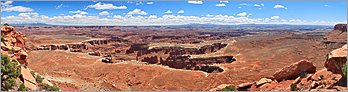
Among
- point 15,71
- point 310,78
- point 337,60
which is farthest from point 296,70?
point 15,71

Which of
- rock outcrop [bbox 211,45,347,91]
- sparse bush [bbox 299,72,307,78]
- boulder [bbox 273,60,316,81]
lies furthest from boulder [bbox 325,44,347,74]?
boulder [bbox 273,60,316,81]

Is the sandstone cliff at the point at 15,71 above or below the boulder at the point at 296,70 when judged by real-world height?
above

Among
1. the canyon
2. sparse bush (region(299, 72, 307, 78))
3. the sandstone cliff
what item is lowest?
the canyon

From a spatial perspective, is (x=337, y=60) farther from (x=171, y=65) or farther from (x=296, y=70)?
(x=171, y=65)

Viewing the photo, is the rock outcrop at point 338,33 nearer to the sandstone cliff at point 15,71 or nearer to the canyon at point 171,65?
the canyon at point 171,65

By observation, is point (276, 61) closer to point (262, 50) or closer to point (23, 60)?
point (262, 50)

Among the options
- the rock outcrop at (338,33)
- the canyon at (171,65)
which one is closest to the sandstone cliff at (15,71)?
the canyon at (171,65)

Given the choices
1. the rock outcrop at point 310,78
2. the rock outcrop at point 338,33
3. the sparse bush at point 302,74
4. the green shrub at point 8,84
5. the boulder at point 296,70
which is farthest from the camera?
the rock outcrop at point 338,33

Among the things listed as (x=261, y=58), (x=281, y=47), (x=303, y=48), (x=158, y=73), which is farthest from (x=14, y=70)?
(x=281, y=47)

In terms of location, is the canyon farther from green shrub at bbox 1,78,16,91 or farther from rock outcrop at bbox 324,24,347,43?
green shrub at bbox 1,78,16,91
